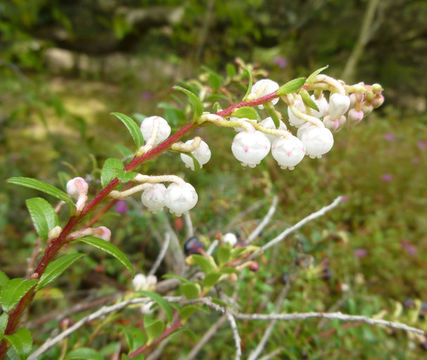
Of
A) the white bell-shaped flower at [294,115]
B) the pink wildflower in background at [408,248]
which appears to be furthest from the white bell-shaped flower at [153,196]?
the pink wildflower in background at [408,248]

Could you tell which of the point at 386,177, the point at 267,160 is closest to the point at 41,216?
the point at 267,160

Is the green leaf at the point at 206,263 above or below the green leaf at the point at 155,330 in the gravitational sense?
above

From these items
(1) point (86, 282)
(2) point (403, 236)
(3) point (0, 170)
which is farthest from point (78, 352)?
(2) point (403, 236)

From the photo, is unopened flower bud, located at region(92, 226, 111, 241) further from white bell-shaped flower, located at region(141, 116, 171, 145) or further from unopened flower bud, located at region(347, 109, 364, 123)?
unopened flower bud, located at region(347, 109, 364, 123)

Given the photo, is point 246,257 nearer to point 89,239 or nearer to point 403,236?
point 89,239

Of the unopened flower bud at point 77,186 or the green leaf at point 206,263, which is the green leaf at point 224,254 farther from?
the unopened flower bud at point 77,186

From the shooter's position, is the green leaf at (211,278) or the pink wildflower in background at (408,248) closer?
the green leaf at (211,278)
